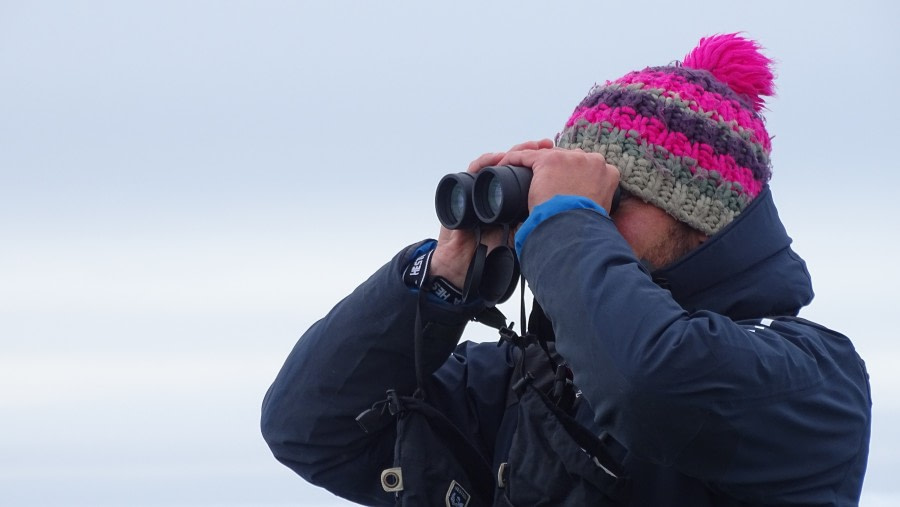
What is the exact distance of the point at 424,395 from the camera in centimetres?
174

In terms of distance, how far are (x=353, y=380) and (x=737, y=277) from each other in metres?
0.63

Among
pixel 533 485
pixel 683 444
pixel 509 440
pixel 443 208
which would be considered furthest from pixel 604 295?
pixel 509 440

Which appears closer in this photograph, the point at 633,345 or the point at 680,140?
the point at 633,345

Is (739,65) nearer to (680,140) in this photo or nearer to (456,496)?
(680,140)

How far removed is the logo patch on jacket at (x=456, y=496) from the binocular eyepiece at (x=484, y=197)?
1.26ft

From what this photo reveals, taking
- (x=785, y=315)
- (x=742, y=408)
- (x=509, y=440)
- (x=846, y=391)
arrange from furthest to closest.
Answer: (x=509, y=440)
(x=785, y=315)
(x=846, y=391)
(x=742, y=408)

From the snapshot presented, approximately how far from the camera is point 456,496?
1.66 m

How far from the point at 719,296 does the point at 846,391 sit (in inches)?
8.8

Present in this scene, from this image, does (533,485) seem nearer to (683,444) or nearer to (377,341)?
(683,444)

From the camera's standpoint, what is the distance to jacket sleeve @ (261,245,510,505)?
1.79m

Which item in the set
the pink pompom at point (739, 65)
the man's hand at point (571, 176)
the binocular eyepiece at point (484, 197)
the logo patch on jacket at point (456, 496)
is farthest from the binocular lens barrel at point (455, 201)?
the pink pompom at point (739, 65)

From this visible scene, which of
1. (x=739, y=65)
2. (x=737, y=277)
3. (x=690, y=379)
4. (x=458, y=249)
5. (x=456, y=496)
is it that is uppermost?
(x=739, y=65)

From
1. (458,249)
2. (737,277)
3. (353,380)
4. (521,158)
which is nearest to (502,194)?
(521,158)

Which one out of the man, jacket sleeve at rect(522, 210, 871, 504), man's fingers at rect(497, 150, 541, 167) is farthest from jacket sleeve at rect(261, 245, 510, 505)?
jacket sleeve at rect(522, 210, 871, 504)
